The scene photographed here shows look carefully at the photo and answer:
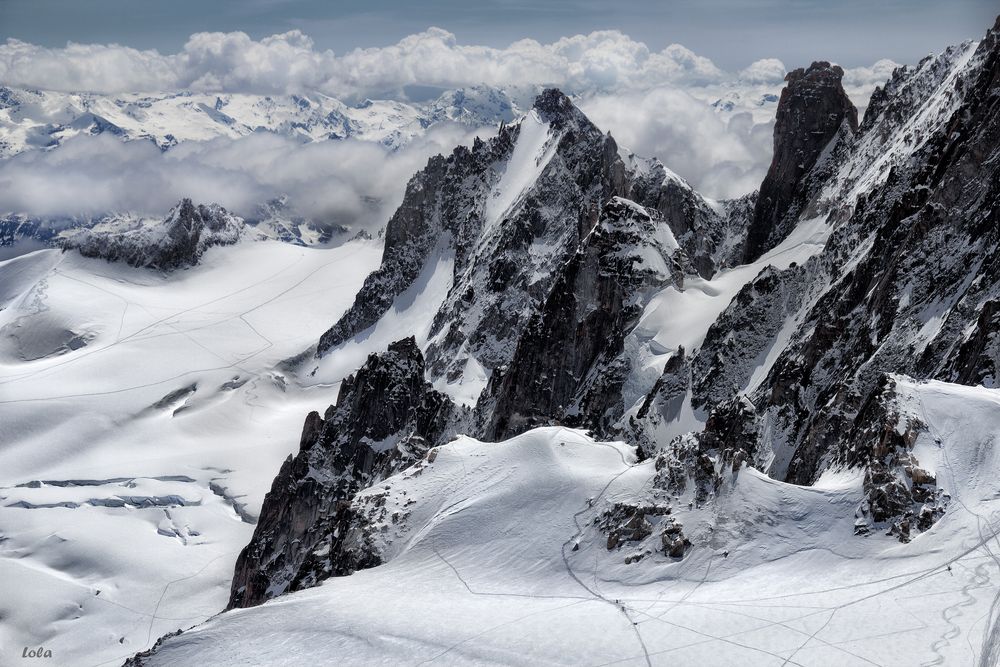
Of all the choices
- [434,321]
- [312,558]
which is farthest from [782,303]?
[434,321]

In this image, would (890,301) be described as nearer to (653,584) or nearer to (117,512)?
(653,584)

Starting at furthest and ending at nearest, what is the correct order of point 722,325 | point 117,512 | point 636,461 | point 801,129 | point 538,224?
point 117,512
point 538,224
point 801,129
point 722,325
point 636,461

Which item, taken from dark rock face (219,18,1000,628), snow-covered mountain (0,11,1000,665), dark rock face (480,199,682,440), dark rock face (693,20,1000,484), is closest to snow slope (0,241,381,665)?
snow-covered mountain (0,11,1000,665)

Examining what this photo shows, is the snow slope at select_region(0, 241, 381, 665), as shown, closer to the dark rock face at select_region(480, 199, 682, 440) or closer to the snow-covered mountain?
the snow-covered mountain

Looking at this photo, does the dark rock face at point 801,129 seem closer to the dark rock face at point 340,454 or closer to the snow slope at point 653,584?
the dark rock face at point 340,454

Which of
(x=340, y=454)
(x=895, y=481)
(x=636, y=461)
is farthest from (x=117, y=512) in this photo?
(x=895, y=481)

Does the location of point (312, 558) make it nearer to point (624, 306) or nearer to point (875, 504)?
point (875, 504)
